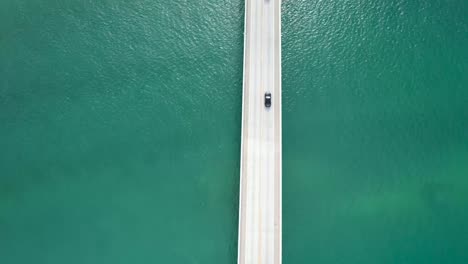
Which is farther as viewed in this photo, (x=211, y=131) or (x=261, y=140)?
(x=211, y=131)

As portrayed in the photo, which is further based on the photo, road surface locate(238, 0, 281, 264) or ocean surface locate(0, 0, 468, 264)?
ocean surface locate(0, 0, 468, 264)

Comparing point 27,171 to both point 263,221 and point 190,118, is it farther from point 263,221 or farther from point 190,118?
point 263,221

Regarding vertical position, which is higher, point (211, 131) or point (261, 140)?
point (211, 131)

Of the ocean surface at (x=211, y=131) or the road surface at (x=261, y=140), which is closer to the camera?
the road surface at (x=261, y=140)

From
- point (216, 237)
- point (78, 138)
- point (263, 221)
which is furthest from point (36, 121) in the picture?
point (263, 221)
